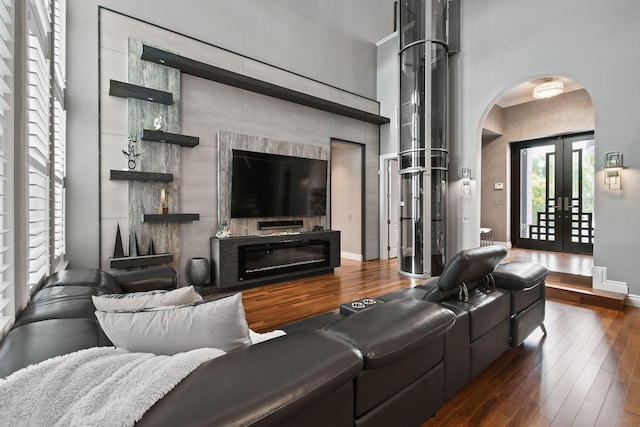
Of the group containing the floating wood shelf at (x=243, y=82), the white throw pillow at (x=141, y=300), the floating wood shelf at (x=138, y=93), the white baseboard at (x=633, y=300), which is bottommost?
the white baseboard at (x=633, y=300)

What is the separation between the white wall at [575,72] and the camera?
3707 millimetres

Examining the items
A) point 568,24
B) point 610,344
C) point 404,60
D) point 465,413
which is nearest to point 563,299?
point 610,344

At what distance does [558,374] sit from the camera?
7.13 feet

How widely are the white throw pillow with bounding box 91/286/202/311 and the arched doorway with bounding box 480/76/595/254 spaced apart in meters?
7.38

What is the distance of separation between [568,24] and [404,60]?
2.27 metres

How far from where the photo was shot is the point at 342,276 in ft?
17.3

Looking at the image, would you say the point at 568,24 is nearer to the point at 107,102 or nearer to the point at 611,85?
the point at 611,85

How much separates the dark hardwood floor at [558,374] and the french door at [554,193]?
389 centimetres

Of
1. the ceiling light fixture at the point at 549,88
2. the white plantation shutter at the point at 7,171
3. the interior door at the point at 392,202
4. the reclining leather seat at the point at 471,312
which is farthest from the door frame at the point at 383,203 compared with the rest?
the white plantation shutter at the point at 7,171

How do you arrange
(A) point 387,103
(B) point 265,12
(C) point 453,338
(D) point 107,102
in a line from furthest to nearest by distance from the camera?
(A) point 387,103, (B) point 265,12, (D) point 107,102, (C) point 453,338

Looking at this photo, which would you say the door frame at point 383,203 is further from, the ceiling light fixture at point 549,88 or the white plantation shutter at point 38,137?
the white plantation shutter at point 38,137

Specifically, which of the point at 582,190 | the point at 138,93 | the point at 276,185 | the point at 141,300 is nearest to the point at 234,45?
the point at 138,93

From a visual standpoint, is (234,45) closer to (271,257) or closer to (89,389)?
(271,257)

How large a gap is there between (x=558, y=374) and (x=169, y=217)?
4229mm
